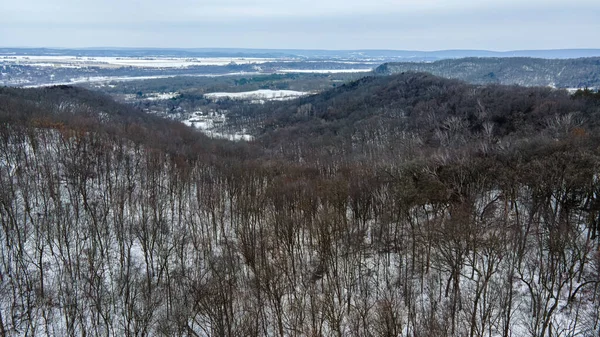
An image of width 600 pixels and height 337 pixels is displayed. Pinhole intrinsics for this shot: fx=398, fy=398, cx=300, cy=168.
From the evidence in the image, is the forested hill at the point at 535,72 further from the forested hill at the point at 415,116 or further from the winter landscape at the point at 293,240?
the winter landscape at the point at 293,240

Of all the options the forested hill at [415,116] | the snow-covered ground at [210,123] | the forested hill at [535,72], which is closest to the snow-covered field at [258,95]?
the snow-covered ground at [210,123]

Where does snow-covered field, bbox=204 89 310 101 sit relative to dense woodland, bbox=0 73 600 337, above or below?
above

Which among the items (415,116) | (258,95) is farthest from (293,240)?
(258,95)

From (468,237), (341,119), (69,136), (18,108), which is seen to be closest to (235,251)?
(468,237)

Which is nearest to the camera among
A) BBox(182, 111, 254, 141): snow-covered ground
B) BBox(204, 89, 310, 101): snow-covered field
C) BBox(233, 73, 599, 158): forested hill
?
BBox(233, 73, 599, 158): forested hill

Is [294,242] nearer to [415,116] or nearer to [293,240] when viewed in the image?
[293,240]

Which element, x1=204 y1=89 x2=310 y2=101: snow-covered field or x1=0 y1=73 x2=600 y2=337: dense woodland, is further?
x1=204 y1=89 x2=310 y2=101: snow-covered field

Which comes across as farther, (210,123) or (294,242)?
(210,123)

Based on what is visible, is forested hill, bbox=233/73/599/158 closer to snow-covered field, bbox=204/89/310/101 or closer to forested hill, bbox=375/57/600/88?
snow-covered field, bbox=204/89/310/101

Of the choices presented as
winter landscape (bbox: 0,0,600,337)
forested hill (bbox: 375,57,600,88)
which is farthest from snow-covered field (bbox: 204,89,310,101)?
winter landscape (bbox: 0,0,600,337)
